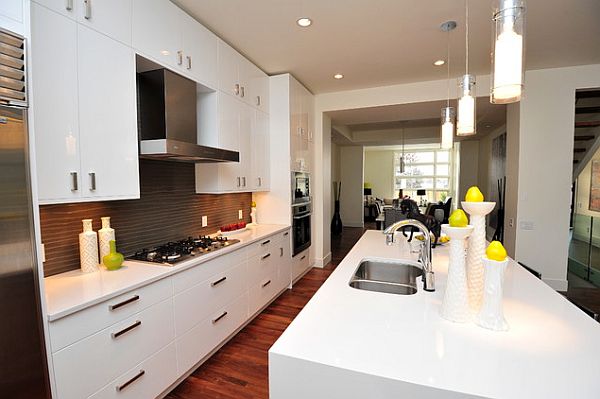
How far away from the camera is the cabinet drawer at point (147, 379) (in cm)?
152

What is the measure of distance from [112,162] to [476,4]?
9.56ft

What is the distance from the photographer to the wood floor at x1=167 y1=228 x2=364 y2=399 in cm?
194

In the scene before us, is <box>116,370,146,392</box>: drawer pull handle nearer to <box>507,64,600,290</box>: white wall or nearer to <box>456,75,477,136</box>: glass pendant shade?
<box>456,75,477,136</box>: glass pendant shade

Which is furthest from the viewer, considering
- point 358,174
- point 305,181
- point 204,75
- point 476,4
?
point 358,174

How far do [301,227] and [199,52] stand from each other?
8.15ft

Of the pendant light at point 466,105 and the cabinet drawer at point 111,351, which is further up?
the pendant light at point 466,105

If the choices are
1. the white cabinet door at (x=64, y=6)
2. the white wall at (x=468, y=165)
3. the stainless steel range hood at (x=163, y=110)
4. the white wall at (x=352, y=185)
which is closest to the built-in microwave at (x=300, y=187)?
the stainless steel range hood at (x=163, y=110)

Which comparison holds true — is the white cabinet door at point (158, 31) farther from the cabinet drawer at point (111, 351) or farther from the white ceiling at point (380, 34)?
the cabinet drawer at point (111, 351)

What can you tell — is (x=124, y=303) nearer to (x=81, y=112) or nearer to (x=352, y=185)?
(x=81, y=112)

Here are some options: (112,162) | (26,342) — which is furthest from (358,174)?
(26,342)

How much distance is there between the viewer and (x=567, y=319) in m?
1.16

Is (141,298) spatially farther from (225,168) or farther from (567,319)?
(567,319)

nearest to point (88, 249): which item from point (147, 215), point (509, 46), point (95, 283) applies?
point (95, 283)

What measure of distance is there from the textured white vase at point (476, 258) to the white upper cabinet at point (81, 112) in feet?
6.42
